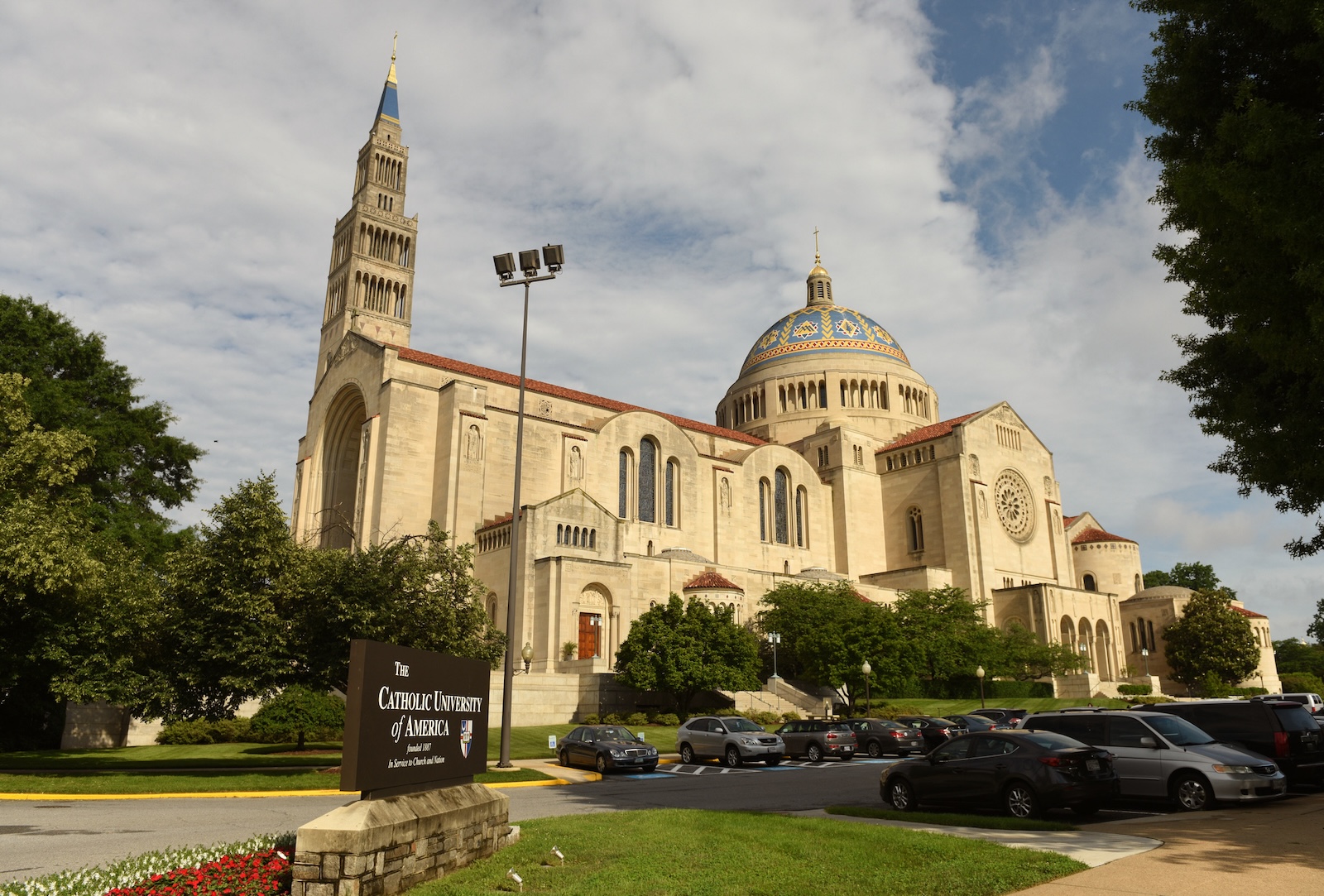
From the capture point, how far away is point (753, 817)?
13.5 metres

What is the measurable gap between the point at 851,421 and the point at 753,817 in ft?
217

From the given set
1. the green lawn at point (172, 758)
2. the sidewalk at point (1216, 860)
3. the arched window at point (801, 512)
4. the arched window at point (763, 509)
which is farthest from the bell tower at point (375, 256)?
the sidewalk at point (1216, 860)

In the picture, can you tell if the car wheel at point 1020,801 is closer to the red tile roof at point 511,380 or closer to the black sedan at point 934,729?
the black sedan at point 934,729

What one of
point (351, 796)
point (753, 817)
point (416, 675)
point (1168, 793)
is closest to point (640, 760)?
point (351, 796)

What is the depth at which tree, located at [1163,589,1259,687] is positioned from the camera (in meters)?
63.0

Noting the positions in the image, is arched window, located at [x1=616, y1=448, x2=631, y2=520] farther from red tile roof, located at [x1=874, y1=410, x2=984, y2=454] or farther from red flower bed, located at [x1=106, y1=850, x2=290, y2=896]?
red flower bed, located at [x1=106, y1=850, x2=290, y2=896]

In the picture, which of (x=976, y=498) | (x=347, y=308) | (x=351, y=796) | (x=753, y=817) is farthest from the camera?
(x=976, y=498)

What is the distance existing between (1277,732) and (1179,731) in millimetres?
2632

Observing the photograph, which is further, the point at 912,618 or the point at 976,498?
the point at 976,498

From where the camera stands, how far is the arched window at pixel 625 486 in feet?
185

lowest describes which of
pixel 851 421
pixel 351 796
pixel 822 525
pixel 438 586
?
pixel 351 796

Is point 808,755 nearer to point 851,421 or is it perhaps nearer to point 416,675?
point 416,675

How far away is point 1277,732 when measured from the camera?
16.9 m

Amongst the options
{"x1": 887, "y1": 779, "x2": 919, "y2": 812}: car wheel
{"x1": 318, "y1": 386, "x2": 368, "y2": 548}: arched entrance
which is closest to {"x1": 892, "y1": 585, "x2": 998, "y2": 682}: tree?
{"x1": 887, "y1": 779, "x2": 919, "y2": 812}: car wheel
